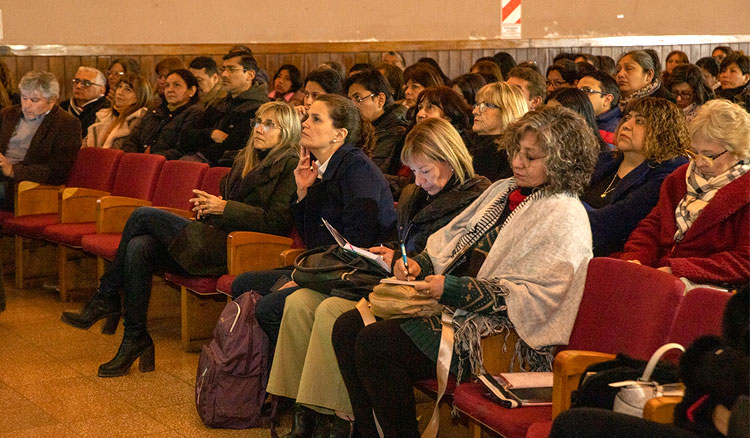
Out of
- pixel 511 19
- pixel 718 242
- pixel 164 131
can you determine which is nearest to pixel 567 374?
pixel 718 242

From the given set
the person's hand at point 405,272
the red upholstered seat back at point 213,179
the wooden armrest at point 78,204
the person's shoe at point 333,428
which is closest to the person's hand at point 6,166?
the wooden armrest at point 78,204

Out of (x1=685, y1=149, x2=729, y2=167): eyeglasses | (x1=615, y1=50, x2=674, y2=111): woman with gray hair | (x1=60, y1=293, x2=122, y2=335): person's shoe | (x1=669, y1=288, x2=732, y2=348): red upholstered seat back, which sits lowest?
(x1=60, y1=293, x2=122, y2=335): person's shoe

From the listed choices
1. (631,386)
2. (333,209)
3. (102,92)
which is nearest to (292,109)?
(333,209)

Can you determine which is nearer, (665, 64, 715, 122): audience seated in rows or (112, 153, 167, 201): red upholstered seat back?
(112, 153, 167, 201): red upholstered seat back

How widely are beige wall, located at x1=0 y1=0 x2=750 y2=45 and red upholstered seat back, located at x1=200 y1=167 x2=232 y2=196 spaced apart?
4230mm

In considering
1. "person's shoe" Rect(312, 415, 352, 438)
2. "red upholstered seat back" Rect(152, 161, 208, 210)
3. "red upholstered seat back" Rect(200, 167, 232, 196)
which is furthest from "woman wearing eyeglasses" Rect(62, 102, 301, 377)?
"person's shoe" Rect(312, 415, 352, 438)

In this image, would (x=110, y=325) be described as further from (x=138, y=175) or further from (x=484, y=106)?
(x=484, y=106)

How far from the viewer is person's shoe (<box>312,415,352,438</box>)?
3109 mm

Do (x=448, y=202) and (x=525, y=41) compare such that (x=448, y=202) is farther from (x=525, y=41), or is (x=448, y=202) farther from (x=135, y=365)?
(x=525, y=41)

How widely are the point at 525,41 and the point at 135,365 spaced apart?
6731 millimetres

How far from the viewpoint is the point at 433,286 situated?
266 cm

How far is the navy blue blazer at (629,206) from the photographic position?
340 cm

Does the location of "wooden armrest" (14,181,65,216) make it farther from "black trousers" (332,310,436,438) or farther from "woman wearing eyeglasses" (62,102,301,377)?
"black trousers" (332,310,436,438)

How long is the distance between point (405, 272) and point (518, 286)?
451 mm
